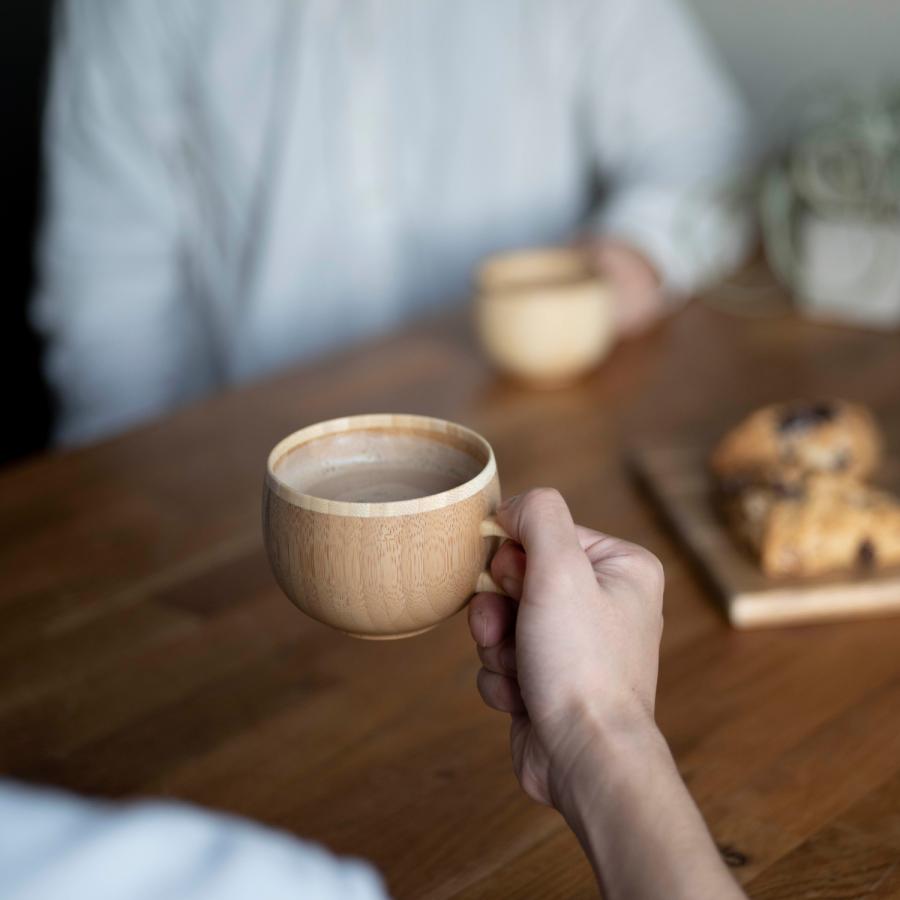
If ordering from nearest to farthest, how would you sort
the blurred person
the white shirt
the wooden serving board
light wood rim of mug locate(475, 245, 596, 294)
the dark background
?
the blurred person
the wooden serving board
light wood rim of mug locate(475, 245, 596, 294)
the white shirt
the dark background

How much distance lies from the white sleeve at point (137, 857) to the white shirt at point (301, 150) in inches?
61.4

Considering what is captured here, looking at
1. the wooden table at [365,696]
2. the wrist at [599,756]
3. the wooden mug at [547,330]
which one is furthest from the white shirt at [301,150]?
the wrist at [599,756]

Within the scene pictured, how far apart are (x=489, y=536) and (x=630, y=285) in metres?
0.89

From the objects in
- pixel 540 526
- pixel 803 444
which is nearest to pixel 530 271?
pixel 803 444

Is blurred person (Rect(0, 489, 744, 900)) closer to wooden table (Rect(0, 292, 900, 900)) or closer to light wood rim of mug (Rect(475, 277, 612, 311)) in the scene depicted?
wooden table (Rect(0, 292, 900, 900))

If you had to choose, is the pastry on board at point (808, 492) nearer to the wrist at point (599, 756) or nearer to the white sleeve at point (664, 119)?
the wrist at point (599, 756)

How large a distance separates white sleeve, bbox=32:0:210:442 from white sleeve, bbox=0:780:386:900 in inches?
65.2

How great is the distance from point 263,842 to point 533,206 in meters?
1.85

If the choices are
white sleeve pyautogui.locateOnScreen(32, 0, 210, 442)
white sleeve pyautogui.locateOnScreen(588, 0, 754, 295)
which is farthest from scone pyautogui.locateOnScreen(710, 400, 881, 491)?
white sleeve pyautogui.locateOnScreen(32, 0, 210, 442)

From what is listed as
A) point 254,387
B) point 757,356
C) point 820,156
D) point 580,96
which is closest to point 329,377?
Result: point 254,387

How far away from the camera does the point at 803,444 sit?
0.98 m

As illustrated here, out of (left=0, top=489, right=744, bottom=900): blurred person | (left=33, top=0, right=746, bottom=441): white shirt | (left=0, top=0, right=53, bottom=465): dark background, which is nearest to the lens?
(left=0, top=489, right=744, bottom=900): blurred person

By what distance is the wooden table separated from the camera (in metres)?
0.64

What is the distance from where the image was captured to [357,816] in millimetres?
659
